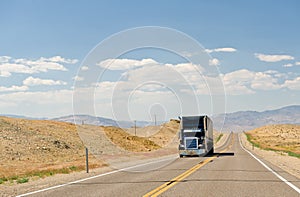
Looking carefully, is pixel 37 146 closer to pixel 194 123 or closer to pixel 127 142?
pixel 194 123

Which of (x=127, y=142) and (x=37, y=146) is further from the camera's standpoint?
(x=127, y=142)

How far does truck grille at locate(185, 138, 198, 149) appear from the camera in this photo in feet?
128

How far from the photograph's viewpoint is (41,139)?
5003 centimetres

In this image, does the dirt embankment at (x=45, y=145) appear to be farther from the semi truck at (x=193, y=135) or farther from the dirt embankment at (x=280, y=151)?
the dirt embankment at (x=280, y=151)

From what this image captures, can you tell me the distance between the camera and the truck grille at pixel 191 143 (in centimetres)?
3888

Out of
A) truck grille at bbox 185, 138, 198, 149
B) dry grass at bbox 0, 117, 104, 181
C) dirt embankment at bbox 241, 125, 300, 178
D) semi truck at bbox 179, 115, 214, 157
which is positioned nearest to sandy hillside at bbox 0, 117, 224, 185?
dry grass at bbox 0, 117, 104, 181

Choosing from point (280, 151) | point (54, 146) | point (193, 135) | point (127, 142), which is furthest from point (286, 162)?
point (127, 142)

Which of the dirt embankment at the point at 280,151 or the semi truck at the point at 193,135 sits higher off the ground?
the semi truck at the point at 193,135

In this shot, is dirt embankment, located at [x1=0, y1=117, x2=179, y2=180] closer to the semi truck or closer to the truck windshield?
the semi truck

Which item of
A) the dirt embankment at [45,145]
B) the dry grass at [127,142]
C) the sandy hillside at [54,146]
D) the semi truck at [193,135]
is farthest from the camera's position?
the dry grass at [127,142]

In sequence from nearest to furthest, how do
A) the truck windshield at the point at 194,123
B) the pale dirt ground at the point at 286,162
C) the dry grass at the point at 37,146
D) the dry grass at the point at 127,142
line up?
the pale dirt ground at the point at 286,162, the dry grass at the point at 37,146, the truck windshield at the point at 194,123, the dry grass at the point at 127,142

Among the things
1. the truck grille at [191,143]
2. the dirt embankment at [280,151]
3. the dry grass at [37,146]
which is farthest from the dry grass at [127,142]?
the truck grille at [191,143]

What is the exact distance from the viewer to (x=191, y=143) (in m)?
→ 38.9

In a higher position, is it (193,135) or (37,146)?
(193,135)
